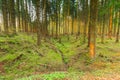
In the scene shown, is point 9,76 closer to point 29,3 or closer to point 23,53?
point 23,53

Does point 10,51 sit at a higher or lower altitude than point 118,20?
lower

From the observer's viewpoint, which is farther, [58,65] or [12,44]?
[12,44]

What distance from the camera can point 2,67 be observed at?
10562mm

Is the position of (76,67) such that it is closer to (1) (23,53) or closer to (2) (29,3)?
(1) (23,53)

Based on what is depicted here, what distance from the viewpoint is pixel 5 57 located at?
12.1 m

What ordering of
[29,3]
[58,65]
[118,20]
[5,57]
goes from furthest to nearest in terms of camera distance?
[29,3] → [118,20] → [5,57] → [58,65]

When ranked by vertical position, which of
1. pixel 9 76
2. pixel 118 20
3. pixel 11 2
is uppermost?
pixel 11 2

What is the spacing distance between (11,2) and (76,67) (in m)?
13.8

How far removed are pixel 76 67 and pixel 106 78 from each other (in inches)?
125

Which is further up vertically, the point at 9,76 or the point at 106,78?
the point at 106,78

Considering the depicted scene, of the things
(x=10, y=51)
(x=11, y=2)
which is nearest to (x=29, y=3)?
(x=11, y=2)

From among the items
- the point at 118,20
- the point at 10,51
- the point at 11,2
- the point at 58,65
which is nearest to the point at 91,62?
the point at 58,65

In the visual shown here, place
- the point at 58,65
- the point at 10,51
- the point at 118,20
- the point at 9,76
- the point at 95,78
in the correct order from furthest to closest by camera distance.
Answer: the point at 118,20
the point at 10,51
the point at 58,65
the point at 9,76
the point at 95,78

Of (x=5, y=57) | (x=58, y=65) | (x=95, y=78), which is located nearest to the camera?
(x=95, y=78)
